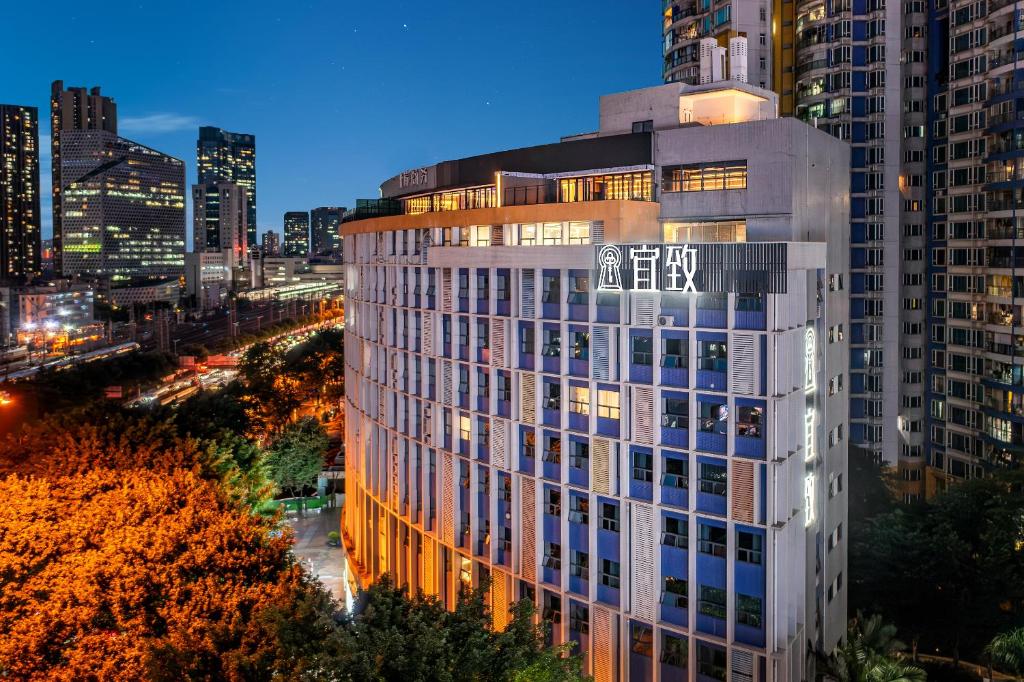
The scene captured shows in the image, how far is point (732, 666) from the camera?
101 ft

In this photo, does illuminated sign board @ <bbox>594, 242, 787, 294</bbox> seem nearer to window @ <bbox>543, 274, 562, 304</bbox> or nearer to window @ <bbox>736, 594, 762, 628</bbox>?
window @ <bbox>543, 274, 562, 304</bbox>

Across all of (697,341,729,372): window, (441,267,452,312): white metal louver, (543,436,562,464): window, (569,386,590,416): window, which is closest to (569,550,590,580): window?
(543,436,562,464): window

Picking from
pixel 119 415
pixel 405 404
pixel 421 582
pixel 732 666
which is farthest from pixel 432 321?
pixel 119 415

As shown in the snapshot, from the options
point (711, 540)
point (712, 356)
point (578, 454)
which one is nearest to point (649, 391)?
point (712, 356)

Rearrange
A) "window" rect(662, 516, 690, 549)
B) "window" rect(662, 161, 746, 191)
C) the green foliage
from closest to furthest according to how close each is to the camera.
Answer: "window" rect(662, 516, 690, 549), "window" rect(662, 161, 746, 191), the green foliage

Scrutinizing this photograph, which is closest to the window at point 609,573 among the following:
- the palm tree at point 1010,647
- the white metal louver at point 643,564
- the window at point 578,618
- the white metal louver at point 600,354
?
the white metal louver at point 643,564

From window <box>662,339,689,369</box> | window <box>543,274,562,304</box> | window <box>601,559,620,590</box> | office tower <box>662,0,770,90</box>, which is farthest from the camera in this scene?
office tower <box>662,0,770,90</box>

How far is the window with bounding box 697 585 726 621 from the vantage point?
102ft

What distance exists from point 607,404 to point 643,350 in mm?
2862

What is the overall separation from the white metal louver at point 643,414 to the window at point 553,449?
13.3ft

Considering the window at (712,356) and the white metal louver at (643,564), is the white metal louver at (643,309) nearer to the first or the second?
the window at (712,356)

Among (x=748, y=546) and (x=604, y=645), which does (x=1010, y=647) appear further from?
(x=604, y=645)

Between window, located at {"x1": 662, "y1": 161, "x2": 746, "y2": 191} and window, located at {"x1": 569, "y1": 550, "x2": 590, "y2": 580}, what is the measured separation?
16.9 m

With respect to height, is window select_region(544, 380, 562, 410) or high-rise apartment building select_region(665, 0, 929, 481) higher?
high-rise apartment building select_region(665, 0, 929, 481)
